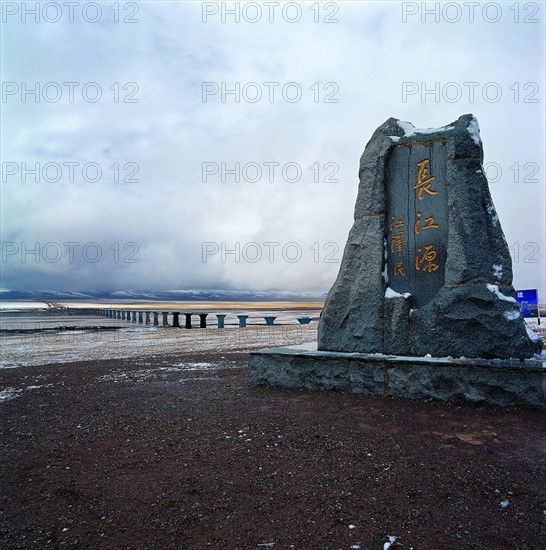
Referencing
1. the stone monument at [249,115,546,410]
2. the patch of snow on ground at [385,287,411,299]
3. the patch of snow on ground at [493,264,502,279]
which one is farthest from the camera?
the patch of snow on ground at [385,287,411,299]

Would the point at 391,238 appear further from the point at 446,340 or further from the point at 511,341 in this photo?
the point at 511,341

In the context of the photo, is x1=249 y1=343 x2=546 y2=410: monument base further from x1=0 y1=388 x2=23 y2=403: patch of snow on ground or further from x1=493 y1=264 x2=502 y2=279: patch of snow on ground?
x1=0 y1=388 x2=23 y2=403: patch of snow on ground

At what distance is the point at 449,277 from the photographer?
6.13m

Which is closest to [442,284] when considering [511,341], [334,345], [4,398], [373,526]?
[511,341]

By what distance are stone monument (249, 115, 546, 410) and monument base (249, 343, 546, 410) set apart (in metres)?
0.01

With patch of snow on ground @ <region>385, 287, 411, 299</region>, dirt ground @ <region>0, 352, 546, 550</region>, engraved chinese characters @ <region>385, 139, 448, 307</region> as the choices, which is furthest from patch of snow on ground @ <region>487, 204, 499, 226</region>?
dirt ground @ <region>0, 352, 546, 550</region>

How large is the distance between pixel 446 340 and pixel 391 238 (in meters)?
1.79

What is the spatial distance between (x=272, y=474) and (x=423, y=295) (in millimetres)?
3994

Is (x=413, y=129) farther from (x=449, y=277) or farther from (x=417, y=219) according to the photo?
(x=449, y=277)

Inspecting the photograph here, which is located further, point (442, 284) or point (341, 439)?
point (442, 284)

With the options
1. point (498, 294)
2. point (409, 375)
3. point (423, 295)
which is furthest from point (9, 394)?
point (498, 294)

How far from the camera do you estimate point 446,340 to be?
19.8 ft

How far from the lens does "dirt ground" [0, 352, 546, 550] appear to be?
8.96 ft

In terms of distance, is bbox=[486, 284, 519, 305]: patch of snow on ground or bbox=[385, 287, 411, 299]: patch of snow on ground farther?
bbox=[385, 287, 411, 299]: patch of snow on ground
